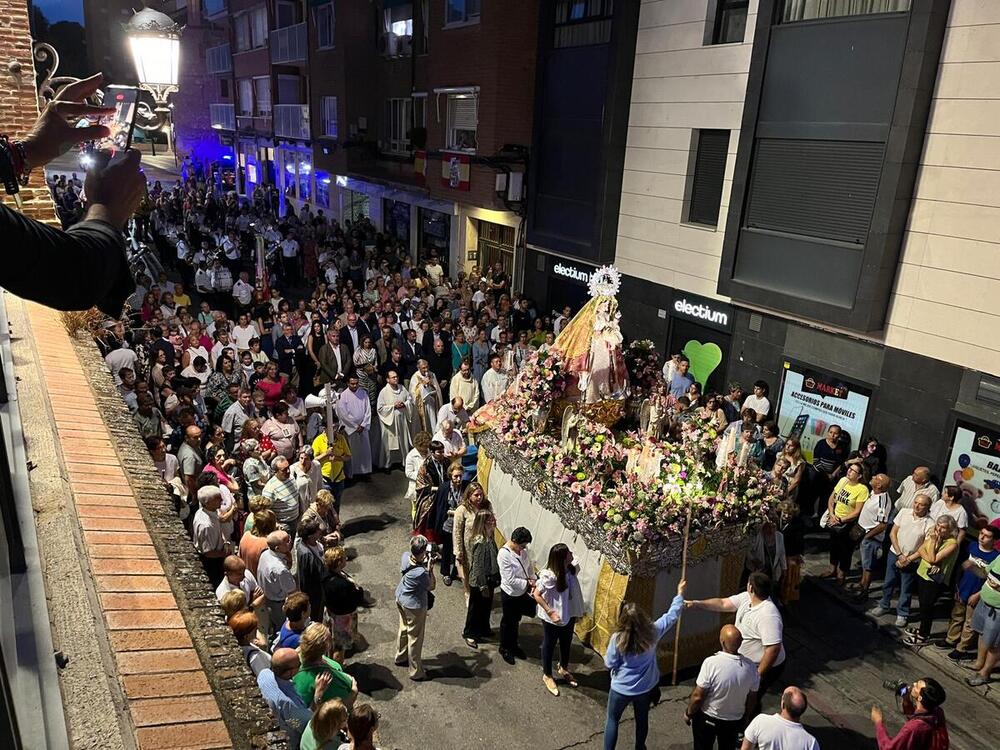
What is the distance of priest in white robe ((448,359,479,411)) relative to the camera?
12.6m

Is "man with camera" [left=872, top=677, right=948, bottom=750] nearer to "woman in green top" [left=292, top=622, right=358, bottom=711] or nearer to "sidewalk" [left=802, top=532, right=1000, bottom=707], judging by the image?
"sidewalk" [left=802, top=532, right=1000, bottom=707]

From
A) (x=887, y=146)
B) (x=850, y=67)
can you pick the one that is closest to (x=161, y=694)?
(x=887, y=146)

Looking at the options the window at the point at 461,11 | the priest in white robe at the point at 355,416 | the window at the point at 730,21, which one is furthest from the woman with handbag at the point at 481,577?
the window at the point at 461,11

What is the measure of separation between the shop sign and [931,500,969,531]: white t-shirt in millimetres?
5566

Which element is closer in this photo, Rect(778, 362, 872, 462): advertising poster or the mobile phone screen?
the mobile phone screen

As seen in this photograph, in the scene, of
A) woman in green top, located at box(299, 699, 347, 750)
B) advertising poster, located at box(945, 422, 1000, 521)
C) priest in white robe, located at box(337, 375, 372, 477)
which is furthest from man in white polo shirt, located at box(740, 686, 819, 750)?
priest in white robe, located at box(337, 375, 372, 477)

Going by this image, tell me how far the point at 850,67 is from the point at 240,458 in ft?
34.6

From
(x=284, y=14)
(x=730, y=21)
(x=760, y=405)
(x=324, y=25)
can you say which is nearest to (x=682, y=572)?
(x=760, y=405)

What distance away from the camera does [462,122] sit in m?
22.2

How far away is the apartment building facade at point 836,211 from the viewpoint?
9.83 metres

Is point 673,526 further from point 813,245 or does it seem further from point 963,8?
point 963,8

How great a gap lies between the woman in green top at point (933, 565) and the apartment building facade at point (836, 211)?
62.1 inches

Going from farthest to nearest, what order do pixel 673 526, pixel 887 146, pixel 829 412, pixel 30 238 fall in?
pixel 829 412 → pixel 887 146 → pixel 673 526 → pixel 30 238

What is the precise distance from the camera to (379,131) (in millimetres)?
29656
